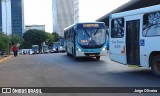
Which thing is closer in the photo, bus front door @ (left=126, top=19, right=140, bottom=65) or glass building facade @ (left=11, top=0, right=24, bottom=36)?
bus front door @ (left=126, top=19, right=140, bottom=65)

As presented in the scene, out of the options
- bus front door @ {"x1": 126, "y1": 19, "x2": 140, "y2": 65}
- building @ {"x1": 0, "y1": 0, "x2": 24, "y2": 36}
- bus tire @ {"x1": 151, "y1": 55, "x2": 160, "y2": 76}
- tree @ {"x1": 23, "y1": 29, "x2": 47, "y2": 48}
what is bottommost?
bus tire @ {"x1": 151, "y1": 55, "x2": 160, "y2": 76}

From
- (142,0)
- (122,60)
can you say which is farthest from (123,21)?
(142,0)

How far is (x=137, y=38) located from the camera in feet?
56.1

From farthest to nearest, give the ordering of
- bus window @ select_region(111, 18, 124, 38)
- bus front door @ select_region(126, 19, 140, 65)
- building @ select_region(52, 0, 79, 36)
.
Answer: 1. building @ select_region(52, 0, 79, 36)
2. bus window @ select_region(111, 18, 124, 38)
3. bus front door @ select_region(126, 19, 140, 65)

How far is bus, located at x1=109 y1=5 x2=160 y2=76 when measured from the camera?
1594 centimetres

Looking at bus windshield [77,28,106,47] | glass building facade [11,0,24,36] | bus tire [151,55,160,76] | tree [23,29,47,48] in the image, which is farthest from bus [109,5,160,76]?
tree [23,29,47,48]

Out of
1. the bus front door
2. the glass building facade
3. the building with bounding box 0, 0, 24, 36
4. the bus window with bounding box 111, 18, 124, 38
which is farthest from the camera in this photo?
the glass building facade

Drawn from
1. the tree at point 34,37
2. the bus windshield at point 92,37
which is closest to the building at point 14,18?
the tree at point 34,37

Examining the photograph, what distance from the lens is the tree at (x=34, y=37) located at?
119344 millimetres

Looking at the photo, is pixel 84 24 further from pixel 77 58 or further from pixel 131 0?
pixel 131 0

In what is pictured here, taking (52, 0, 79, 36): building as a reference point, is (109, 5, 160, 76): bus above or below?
below

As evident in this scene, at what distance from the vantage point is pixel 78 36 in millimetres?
28531

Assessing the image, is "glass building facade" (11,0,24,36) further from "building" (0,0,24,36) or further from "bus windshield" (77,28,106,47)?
"bus windshield" (77,28,106,47)

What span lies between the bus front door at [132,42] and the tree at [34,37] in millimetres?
102349
